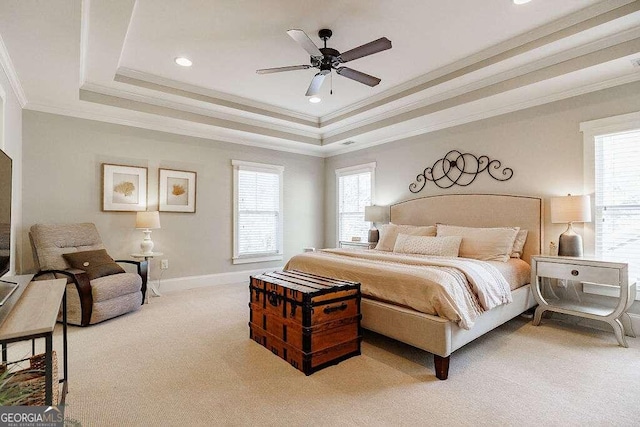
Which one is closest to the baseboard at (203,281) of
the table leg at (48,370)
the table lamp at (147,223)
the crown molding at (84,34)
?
the table lamp at (147,223)

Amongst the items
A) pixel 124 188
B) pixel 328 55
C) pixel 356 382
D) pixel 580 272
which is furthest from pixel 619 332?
pixel 124 188

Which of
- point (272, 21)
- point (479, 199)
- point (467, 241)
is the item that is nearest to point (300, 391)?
point (467, 241)

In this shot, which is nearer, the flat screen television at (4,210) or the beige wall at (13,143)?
the flat screen television at (4,210)

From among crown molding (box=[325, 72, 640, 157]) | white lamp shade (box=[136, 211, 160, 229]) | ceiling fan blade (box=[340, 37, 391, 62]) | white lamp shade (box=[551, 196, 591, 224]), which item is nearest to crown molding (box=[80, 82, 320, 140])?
crown molding (box=[325, 72, 640, 157])

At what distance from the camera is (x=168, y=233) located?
15.8ft

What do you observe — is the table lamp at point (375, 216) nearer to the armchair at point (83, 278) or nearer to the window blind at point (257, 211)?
the window blind at point (257, 211)

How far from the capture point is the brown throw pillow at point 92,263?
11.6ft

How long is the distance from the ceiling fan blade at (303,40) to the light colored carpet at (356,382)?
2.53 m

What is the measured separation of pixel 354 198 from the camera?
614 cm

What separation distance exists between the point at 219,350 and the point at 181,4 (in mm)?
2863

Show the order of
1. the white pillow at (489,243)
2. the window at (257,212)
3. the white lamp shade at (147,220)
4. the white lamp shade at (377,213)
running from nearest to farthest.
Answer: the white pillow at (489,243) → the white lamp shade at (147,220) → the white lamp shade at (377,213) → the window at (257,212)

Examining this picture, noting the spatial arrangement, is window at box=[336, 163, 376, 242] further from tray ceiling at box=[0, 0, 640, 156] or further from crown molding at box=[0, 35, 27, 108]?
crown molding at box=[0, 35, 27, 108]

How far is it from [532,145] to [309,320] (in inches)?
132

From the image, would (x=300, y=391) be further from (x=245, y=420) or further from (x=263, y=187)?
(x=263, y=187)
